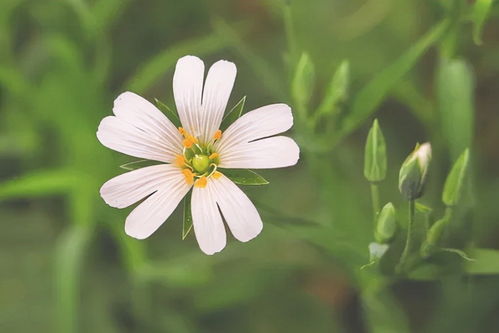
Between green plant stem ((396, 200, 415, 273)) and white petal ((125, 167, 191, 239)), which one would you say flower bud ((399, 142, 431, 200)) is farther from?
white petal ((125, 167, 191, 239))

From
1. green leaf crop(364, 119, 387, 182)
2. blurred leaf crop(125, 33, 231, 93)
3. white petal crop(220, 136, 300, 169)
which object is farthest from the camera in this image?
blurred leaf crop(125, 33, 231, 93)

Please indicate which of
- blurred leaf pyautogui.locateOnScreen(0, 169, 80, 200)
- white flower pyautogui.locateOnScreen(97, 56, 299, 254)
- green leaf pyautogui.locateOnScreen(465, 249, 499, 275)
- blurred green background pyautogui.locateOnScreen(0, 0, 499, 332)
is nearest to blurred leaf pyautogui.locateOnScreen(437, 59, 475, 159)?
blurred green background pyautogui.locateOnScreen(0, 0, 499, 332)

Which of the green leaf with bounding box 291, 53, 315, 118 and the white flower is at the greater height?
the green leaf with bounding box 291, 53, 315, 118

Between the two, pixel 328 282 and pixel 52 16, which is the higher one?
pixel 52 16

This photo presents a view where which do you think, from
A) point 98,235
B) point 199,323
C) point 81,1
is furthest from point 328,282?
point 81,1

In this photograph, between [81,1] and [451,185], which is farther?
[81,1]

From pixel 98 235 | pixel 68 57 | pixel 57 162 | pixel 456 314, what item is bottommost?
pixel 456 314

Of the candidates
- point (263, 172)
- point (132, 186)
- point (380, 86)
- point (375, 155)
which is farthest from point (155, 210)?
point (263, 172)

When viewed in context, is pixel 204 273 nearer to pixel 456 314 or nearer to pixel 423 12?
pixel 456 314
